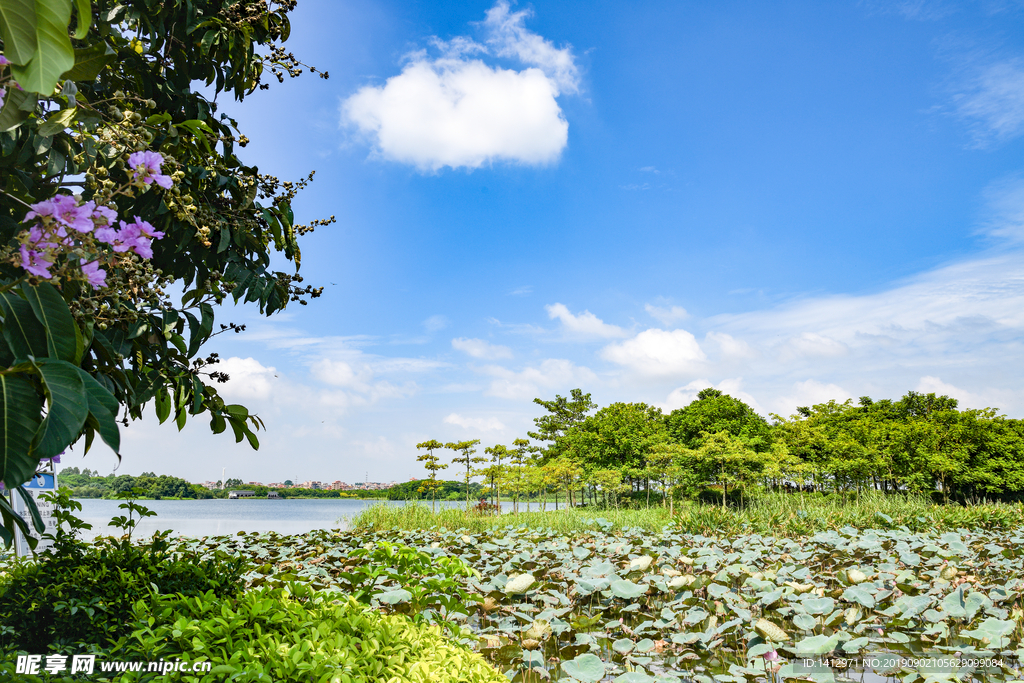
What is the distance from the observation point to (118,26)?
2.20 meters

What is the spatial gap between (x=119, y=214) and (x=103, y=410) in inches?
56.6

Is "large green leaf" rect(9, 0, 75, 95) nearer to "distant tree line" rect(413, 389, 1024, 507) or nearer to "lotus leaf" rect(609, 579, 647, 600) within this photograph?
"lotus leaf" rect(609, 579, 647, 600)

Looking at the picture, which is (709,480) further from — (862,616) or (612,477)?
(862,616)

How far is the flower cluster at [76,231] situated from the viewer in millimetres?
1237

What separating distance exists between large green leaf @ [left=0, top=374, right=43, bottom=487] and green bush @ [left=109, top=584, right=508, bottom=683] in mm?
964

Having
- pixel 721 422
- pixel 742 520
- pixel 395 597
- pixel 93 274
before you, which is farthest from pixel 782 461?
pixel 93 274

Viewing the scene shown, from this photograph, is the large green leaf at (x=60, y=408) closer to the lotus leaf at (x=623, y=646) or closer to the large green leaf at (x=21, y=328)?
the large green leaf at (x=21, y=328)

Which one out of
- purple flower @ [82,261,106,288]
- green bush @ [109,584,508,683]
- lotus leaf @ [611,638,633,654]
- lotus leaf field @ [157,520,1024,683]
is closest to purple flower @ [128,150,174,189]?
purple flower @ [82,261,106,288]

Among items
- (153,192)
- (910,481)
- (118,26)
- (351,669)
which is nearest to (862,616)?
(351,669)

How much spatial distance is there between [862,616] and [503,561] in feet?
8.71

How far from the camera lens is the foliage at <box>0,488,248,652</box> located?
7.77 ft

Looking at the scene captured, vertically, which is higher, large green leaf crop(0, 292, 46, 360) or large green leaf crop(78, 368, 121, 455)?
large green leaf crop(0, 292, 46, 360)

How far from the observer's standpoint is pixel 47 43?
763 mm

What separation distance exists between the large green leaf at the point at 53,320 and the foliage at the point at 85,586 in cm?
157
